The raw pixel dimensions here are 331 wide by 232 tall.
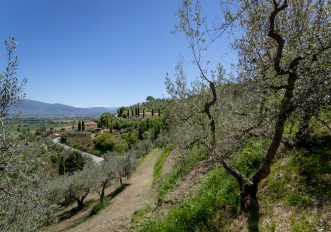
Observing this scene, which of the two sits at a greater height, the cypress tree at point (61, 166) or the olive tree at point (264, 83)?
the olive tree at point (264, 83)

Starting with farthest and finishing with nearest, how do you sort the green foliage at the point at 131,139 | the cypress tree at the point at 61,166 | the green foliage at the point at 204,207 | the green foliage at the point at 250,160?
the green foliage at the point at 131,139
the cypress tree at the point at 61,166
the green foliage at the point at 250,160
the green foliage at the point at 204,207

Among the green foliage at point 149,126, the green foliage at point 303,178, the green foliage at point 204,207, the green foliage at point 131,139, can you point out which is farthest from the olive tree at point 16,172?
the green foliage at point 131,139

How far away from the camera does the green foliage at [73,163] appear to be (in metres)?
66.6

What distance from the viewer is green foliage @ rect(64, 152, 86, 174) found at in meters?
66.6

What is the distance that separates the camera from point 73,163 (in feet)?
219

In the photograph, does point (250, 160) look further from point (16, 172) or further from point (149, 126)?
point (149, 126)

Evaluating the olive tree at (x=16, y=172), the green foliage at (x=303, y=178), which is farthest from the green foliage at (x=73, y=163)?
the green foliage at (x=303, y=178)

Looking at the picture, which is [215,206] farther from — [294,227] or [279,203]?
[294,227]

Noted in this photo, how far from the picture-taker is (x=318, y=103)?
7590 mm

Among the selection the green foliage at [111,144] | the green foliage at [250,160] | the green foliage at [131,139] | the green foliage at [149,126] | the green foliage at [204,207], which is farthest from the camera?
the green foliage at [131,139]

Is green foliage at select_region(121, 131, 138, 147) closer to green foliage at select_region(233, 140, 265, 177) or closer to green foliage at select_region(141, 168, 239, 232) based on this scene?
green foliage at select_region(233, 140, 265, 177)

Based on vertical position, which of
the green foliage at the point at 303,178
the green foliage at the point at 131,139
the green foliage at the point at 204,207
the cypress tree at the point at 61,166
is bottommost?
the cypress tree at the point at 61,166

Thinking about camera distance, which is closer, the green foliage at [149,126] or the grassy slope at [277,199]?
the grassy slope at [277,199]

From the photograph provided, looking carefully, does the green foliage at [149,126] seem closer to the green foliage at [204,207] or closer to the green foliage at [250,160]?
the green foliage at [250,160]
